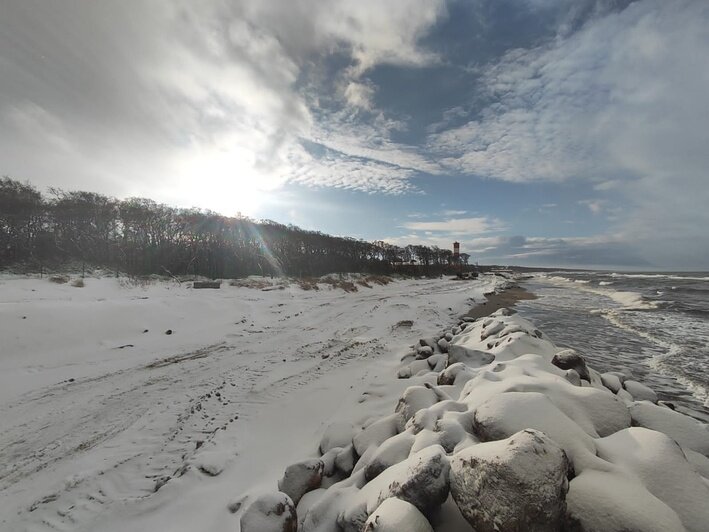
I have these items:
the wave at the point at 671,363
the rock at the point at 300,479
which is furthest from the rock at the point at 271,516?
the wave at the point at 671,363

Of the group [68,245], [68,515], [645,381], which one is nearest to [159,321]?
[68,515]

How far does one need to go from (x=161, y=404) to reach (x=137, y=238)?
31713 millimetres

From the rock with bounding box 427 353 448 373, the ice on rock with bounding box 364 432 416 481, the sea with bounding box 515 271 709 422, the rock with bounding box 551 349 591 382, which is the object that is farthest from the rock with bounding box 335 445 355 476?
the sea with bounding box 515 271 709 422

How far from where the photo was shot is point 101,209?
28.7 meters

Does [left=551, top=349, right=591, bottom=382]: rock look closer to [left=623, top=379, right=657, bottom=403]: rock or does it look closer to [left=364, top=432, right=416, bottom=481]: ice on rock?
[left=623, top=379, right=657, bottom=403]: rock

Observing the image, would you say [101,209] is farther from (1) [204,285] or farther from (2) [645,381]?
(2) [645,381]

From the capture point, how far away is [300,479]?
339 cm

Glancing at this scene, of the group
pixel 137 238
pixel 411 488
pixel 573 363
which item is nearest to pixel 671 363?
pixel 573 363

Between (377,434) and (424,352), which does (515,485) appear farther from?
(424,352)

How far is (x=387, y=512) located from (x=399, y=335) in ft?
29.9

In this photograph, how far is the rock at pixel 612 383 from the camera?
5.79m

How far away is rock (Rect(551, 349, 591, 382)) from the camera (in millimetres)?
5492

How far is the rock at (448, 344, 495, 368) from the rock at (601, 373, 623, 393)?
2.11 metres

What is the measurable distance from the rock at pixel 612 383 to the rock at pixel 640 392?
15 centimetres
